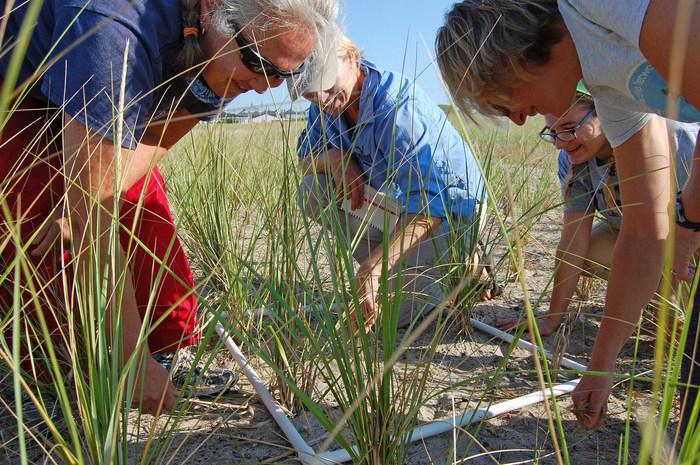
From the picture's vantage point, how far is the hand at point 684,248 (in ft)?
3.79

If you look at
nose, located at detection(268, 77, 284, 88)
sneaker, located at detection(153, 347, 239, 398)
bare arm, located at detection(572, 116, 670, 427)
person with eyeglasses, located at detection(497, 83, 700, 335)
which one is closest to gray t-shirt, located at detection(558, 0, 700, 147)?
bare arm, located at detection(572, 116, 670, 427)

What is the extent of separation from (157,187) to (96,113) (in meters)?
0.50

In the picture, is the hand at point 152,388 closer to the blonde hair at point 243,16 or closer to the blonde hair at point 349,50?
the blonde hair at point 243,16

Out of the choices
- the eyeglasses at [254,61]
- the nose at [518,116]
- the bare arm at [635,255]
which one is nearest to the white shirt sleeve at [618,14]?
the nose at [518,116]

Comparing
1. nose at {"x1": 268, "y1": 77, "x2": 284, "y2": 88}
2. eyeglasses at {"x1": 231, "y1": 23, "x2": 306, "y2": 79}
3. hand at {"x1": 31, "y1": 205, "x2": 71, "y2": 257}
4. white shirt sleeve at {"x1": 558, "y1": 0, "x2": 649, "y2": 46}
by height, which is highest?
white shirt sleeve at {"x1": 558, "y1": 0, "x2": 649, "y2": 46}

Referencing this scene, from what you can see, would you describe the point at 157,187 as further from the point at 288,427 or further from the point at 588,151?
the point at 588,151

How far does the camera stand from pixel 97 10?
1.07 m

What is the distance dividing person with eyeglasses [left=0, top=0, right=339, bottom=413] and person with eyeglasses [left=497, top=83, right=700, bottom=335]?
0.78 meters

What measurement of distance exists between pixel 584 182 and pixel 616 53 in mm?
1178

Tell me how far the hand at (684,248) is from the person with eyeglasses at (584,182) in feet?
0.78

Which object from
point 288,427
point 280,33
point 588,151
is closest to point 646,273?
point 588,151

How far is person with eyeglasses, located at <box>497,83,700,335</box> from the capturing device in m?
1.60

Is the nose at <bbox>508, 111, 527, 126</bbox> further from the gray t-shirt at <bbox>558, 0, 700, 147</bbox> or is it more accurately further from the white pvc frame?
the white pvc frame

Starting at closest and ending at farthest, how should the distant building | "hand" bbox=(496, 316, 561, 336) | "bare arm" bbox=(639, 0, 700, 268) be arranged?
1. "bare arm" bbox=(639, 0, 700, 268)
2. the distant building
3. "hand" bbox=(496, 316, 561, 336)
